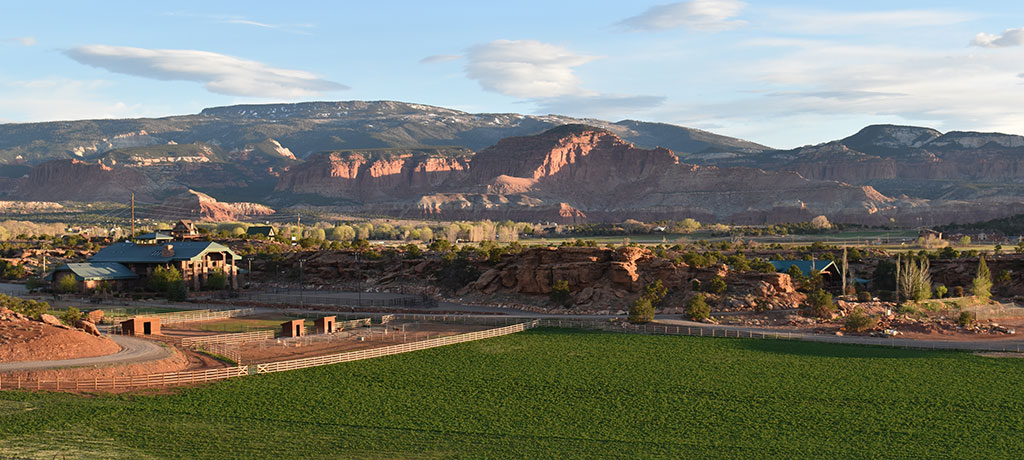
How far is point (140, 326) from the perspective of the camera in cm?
5178

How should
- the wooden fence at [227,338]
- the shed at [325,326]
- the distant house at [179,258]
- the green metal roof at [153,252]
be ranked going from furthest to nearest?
the green metal roof at [153,252] → the distant house at [179,258] → the shed at [325,326] → the wooden fence at [227,338]

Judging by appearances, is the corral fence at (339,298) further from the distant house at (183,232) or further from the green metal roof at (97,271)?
the distant house at (183,232)

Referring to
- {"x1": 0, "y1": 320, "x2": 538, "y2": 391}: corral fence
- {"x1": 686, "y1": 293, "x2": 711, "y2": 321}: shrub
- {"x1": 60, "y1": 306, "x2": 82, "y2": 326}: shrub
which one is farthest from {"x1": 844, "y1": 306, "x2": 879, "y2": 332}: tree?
{"x1": 60, "y1": 306, "x2": 82, "y2": 326}: shrub

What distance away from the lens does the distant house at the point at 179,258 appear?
8125 cm

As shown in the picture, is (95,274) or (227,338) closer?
(227,338)

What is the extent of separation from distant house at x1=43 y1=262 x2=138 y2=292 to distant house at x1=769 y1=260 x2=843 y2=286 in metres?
52.7

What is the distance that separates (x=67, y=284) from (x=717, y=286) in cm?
4860

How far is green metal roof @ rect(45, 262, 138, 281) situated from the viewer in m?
76.2

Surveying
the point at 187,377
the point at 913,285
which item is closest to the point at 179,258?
the point at 187,377

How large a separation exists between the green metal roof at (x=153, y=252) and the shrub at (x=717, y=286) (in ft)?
139

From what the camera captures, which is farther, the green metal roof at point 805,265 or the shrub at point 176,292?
the green metal roof at point 805,265

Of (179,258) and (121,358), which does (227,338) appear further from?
(179,258)

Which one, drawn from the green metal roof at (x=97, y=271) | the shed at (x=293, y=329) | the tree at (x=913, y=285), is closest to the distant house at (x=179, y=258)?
the green metal roof at (x=97, y=271)

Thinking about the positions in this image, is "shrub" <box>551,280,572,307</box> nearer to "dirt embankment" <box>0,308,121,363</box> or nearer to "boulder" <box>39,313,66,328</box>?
"dirt embankment" <box>0,308,121,363</box>
